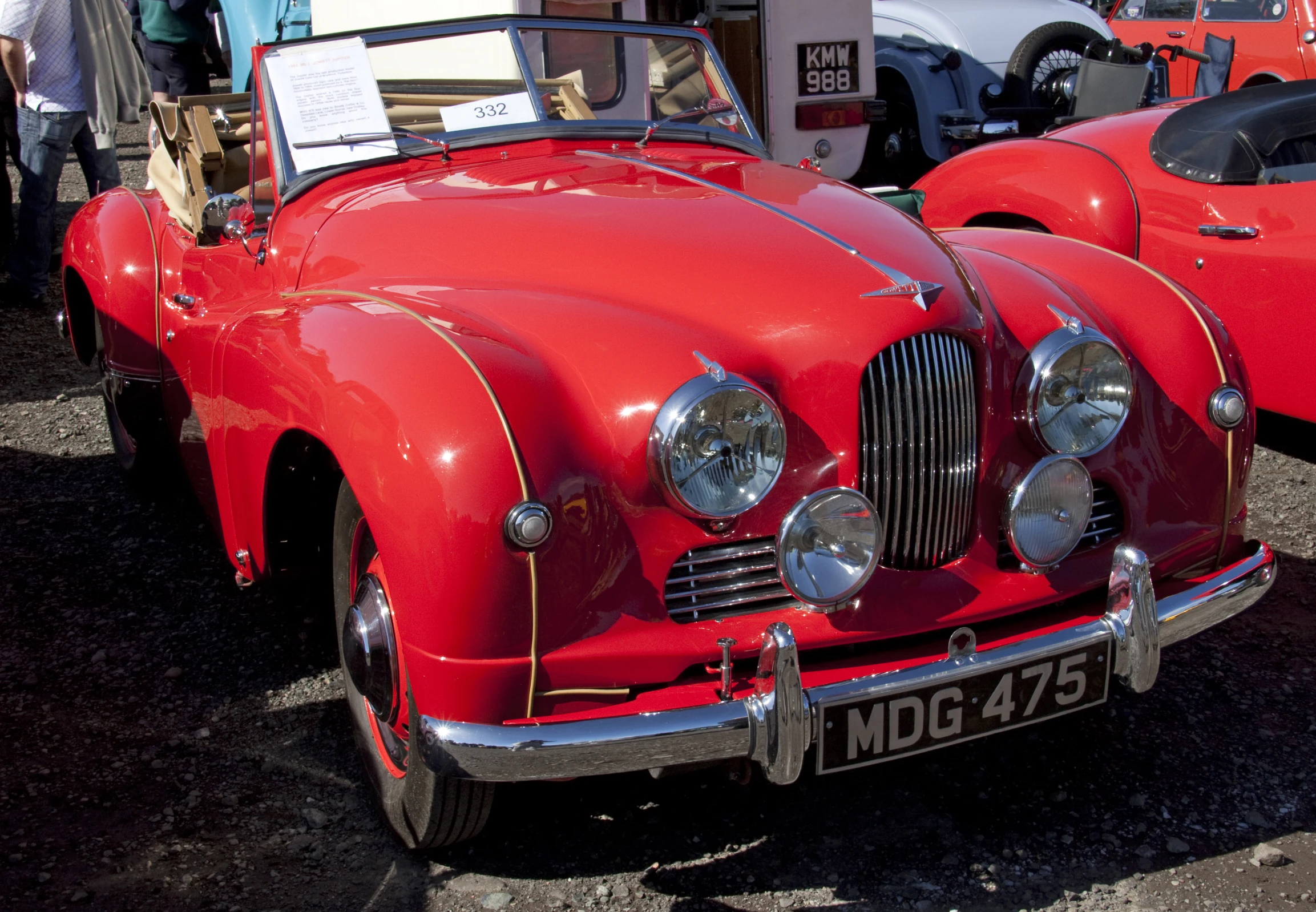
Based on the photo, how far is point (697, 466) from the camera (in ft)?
6.81

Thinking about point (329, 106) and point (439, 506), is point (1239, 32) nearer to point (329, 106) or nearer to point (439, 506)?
point (329, 106)

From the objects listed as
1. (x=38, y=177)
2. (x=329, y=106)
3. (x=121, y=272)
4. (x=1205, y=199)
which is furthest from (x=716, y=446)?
(x=38, y=177)

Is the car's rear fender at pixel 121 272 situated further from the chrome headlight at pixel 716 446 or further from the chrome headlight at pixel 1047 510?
the chrome headlight at pixel 1047 510

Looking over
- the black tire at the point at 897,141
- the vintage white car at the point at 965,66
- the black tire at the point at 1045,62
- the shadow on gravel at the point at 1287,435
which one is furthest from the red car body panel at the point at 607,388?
the black tire at the point at 897,141

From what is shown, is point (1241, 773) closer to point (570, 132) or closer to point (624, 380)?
point (624, 380)

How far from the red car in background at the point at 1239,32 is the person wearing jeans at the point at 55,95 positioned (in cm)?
744

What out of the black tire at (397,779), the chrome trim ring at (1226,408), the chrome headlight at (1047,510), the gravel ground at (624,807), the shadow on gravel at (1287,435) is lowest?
the shadow on gravel at (1287,435)

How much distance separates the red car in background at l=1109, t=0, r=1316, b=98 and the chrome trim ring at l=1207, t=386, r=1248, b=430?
7237 millimetres

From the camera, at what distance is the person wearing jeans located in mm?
6180

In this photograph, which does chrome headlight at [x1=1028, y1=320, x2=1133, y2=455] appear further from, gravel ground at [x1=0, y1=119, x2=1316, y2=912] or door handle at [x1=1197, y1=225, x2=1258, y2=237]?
door handle at [x1=1197, y1=225, x2=1258, y2=237]

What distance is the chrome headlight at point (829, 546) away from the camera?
210cm

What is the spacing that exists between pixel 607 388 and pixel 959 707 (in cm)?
84

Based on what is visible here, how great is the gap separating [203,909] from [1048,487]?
5.88 feet

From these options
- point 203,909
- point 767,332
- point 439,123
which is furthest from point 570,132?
point 203,909
